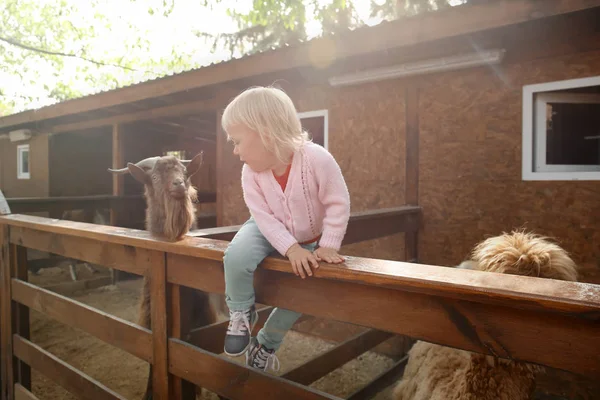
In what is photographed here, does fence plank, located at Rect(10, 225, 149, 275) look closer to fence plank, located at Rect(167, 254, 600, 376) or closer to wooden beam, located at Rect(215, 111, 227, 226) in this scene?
fence plank, located at Rect(167, 254, 600, 376)

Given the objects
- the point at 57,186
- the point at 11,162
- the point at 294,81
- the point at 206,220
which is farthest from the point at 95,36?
the point at 294,81

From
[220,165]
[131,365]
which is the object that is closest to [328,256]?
[131,365]

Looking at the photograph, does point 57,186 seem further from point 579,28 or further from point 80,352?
point 579,28

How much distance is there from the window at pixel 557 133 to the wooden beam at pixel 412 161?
1125mm

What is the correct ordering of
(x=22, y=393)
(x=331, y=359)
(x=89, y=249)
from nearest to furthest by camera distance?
(x=89, y=249) < (x=331, y=359) < (x=22, y=393)

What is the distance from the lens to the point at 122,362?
4992 millimetres

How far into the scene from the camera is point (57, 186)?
1113 centimetres

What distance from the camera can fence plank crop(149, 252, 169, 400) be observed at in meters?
2.20

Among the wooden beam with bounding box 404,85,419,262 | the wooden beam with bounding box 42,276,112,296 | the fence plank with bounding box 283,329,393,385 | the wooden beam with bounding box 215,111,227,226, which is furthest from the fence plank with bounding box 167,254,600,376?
the wooden beam with bounding box 42,276,112,296

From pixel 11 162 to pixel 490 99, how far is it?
14.6 m

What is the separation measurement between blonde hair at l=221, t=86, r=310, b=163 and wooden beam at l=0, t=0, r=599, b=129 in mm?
2526

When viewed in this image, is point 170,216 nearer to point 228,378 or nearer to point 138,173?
point 138,173

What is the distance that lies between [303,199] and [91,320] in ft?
6.15

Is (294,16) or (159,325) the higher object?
(294,16)
